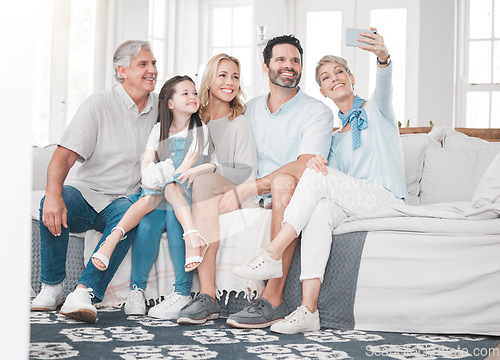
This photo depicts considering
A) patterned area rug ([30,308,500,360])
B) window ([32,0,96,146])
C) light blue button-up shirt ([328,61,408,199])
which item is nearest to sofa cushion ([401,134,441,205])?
light blue button-up shirt ([328,61,408,199])

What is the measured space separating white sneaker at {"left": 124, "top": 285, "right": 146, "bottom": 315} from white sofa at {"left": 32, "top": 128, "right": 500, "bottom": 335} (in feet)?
0.25

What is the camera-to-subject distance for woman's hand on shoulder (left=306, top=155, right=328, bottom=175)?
211 centimetres

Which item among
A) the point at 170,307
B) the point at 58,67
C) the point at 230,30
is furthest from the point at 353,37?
the point at 230,30

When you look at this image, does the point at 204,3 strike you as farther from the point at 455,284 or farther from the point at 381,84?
the point at 455,284

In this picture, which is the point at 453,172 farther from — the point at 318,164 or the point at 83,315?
the point at 83,315

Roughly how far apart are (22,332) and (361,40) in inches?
69.9

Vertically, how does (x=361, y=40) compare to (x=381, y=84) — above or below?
above

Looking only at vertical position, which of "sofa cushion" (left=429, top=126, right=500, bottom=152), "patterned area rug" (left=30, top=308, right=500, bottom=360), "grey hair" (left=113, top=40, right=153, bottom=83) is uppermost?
"grey hair" (left=113, top=40, right=153, bottom=83)

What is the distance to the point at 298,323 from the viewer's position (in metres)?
1.89

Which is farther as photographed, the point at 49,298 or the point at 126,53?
the point at 126,53

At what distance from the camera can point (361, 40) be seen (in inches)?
89.2

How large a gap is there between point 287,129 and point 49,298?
114 cm

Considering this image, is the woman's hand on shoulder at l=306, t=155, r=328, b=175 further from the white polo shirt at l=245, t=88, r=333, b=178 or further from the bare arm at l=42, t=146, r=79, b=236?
the bare arm at l=42, t=146, r=79, b=236

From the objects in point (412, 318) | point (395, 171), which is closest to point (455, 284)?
point (412, 318)
